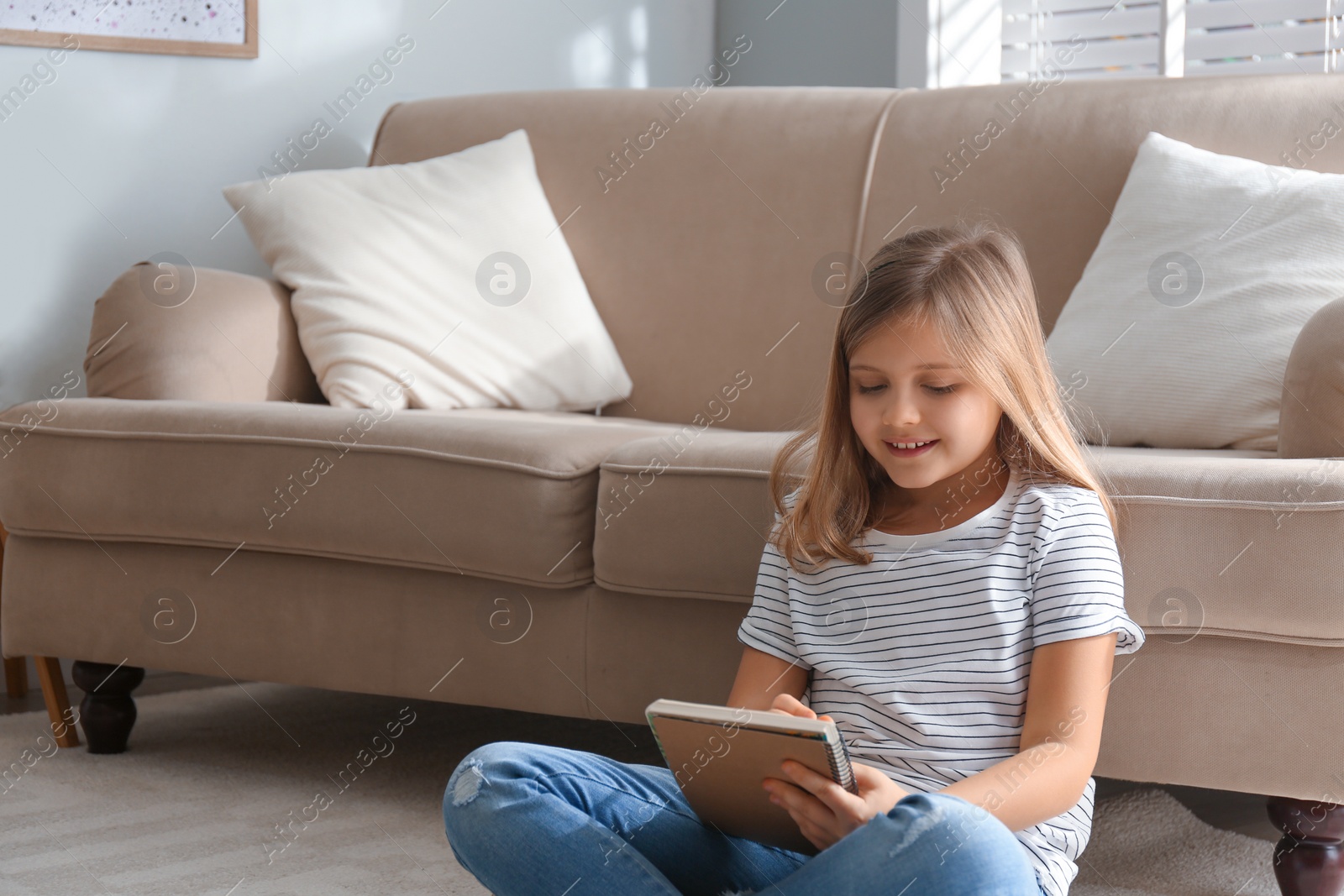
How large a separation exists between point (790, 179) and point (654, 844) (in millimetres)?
1319

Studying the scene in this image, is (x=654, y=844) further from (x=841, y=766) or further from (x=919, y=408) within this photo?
(x=919, y=408)

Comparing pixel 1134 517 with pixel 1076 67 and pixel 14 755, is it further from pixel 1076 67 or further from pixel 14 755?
pixel 1076 67

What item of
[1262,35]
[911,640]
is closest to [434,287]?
[911,640]

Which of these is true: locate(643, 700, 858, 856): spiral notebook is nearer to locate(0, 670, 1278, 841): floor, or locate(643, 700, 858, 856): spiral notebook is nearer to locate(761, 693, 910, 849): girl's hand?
locate(761, 693, 910, 849): girl's hand

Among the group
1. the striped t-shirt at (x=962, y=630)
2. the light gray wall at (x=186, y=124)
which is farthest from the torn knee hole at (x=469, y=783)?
the light gray wall at (x=186, y=124)

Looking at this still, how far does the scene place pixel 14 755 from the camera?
1.80 meters

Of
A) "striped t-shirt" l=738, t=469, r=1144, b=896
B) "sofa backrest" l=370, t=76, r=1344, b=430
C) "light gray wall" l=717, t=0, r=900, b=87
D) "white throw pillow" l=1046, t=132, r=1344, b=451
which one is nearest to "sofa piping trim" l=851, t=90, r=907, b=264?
"sofa backrest" l=370, t=76, r=1344, b=430

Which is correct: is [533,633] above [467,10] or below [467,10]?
below

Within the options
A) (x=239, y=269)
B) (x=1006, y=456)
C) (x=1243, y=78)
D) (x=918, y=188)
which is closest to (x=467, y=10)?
(x=239, y=269)

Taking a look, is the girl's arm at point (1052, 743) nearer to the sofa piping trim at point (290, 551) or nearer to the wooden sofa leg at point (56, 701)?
the sofa piping trim at point (290, 551)

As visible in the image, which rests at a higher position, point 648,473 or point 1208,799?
point 648,473

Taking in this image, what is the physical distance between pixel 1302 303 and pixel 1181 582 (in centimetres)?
55

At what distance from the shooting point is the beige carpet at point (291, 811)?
1379mm

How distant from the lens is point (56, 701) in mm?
1869
